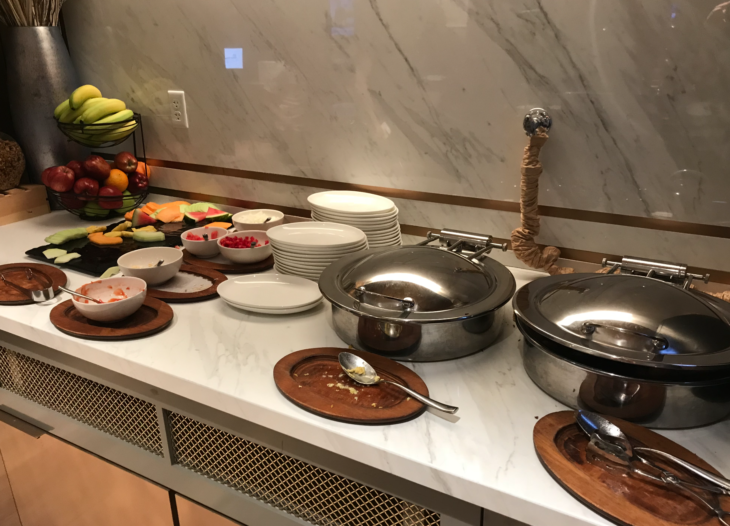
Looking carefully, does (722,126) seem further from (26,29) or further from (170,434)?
(26,29)

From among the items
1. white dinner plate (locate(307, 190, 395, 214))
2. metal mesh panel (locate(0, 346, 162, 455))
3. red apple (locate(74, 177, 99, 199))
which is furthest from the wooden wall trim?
metal mesh panel (locate(0, 346, 162, 455))

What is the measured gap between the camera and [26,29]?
1509 mm

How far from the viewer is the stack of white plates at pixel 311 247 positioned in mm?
1122

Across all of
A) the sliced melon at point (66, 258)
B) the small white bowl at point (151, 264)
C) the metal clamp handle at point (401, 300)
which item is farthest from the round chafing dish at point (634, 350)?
the sliced melon at point (66, 258)

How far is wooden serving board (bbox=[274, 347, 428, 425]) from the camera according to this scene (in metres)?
0.76

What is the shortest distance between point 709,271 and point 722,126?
0.90 ft

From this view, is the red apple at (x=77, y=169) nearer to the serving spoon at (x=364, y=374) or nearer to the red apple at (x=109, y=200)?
the red apple at (x=109, y=200)

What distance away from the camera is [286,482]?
90cm

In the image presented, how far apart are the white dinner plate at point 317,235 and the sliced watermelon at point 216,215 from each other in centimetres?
34

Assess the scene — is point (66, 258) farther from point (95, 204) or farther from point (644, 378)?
point (644, 378)

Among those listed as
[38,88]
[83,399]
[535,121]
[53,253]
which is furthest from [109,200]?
[535,121]

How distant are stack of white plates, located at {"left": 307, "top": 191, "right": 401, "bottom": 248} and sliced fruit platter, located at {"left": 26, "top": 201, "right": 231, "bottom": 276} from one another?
29 centimetres

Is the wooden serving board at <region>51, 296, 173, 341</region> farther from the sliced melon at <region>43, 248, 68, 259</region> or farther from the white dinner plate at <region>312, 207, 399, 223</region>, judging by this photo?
the white dinner plate at <region>312, 207, 399, 223</region>

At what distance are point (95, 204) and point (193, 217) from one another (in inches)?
11.4
